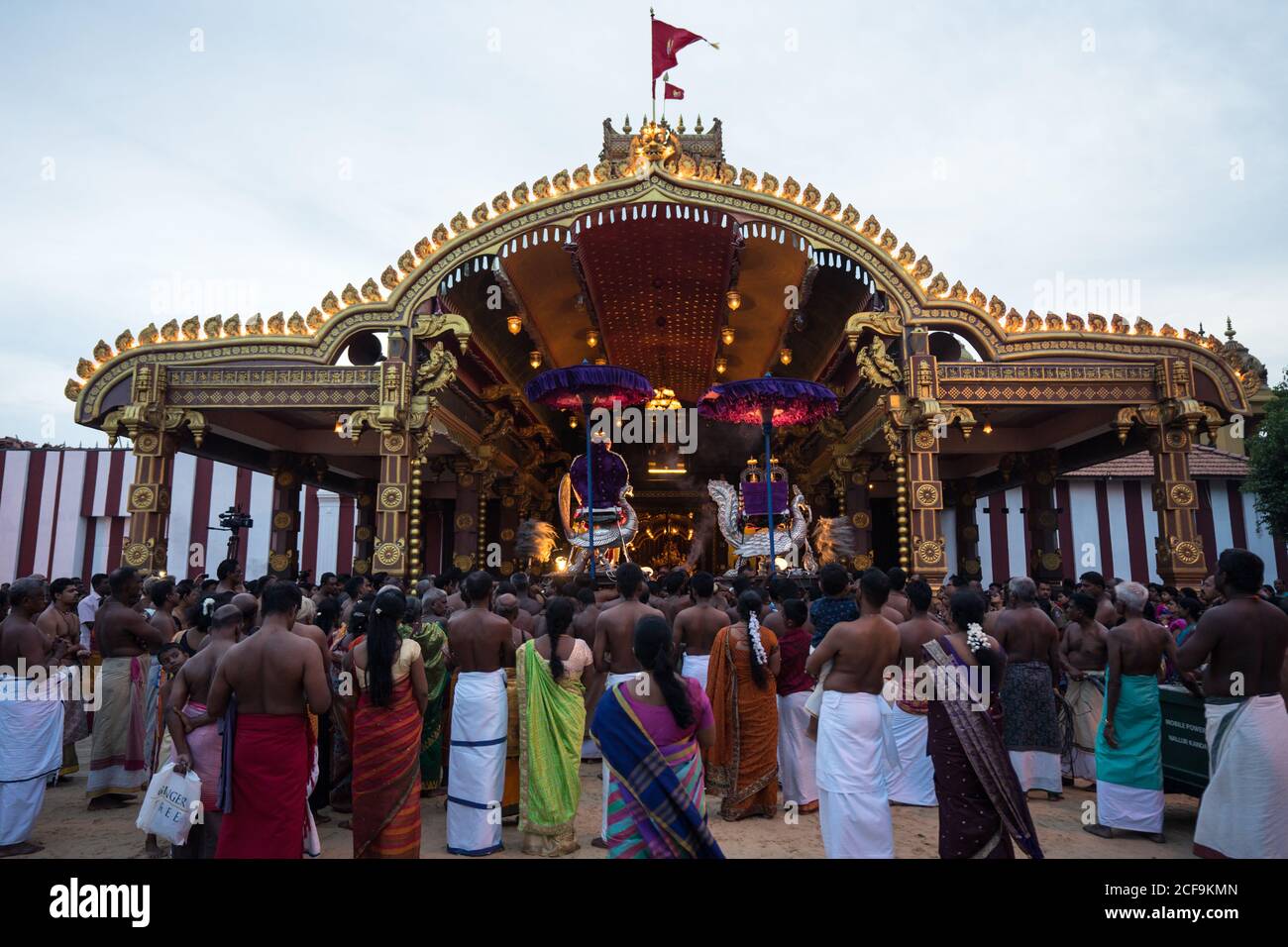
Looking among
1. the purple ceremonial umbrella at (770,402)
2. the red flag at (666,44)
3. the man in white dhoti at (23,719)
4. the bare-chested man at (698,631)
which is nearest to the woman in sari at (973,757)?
the bare-chested man at (698,631)

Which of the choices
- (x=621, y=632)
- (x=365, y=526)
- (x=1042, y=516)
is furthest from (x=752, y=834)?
(x=365, y=526)

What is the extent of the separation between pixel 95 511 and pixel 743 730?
21.2m

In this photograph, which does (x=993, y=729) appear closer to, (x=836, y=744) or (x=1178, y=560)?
(x=836, y=744)

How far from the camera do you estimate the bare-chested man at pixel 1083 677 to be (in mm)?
6305

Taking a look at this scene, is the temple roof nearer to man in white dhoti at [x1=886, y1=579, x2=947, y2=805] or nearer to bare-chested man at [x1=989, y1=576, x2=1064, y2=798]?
bare-chested man at [x1=989, y1=576, x2=1064, y2=798]

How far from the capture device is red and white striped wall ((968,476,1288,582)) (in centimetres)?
2005

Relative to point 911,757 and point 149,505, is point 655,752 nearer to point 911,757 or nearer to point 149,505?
point 911,757

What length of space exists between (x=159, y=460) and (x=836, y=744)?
36.1 ft

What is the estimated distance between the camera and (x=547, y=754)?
16.6 feet

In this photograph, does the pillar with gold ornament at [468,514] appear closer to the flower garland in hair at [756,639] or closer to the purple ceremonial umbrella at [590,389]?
the purple ceremonial umbrella at [590,389]

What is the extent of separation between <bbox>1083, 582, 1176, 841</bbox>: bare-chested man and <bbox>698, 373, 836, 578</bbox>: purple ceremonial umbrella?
612 cm

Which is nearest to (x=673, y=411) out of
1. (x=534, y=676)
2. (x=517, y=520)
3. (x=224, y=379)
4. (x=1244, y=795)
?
(x=517, y=520)

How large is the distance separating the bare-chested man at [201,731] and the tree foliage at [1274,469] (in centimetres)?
1975

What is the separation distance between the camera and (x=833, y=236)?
12.0 meters
